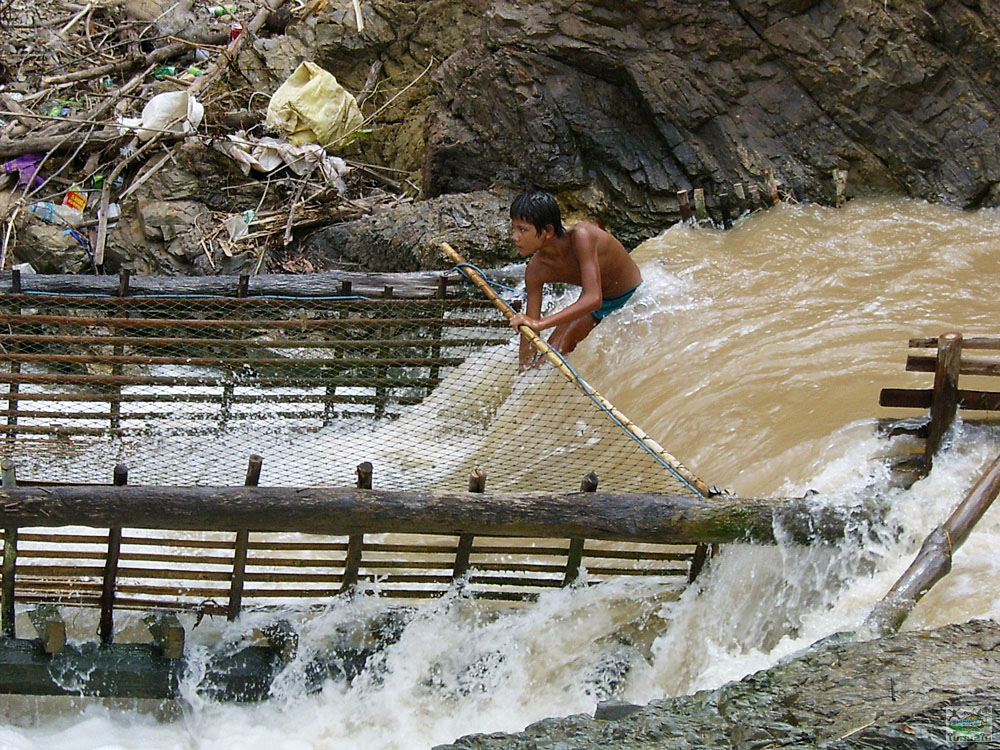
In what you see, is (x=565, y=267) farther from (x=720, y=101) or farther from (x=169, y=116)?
(x=169, y=116)

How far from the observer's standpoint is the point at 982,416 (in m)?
3.97

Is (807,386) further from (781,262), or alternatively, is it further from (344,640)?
(344,640)

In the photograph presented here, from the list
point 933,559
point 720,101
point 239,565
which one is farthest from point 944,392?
point 720,101

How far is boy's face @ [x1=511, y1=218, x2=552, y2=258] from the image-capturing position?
4.70 meters

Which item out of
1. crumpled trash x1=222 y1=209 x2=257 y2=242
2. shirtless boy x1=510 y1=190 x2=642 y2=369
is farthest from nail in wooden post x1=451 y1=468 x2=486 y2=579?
crumpled trash x1=222 y1=209 x2=257 y2=242

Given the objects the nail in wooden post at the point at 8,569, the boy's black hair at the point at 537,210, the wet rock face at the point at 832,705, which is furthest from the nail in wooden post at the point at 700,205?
the nail in wooden post at the point at 8,569

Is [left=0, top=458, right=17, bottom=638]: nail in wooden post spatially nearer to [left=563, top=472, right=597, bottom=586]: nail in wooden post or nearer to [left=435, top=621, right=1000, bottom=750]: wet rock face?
[left=435, top=621, right=1000, bottom=750]: wet rock face

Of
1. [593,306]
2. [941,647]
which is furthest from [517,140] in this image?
[941,647]

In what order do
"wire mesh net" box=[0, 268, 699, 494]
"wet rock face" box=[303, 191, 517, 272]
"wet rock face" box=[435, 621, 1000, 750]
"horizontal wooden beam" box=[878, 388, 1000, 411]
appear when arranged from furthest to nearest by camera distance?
"wet rock face" box=[303, 191, 517, 272], "wire mesh net" box=[0, 268, 699, 494], "horizontal wooden beam" box=[878, 388, 1000, 411], "wet rock face" box=[435, 621, 1000, 750]

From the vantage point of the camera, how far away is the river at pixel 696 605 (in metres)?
3.54

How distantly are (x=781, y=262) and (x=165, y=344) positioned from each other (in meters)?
3.62

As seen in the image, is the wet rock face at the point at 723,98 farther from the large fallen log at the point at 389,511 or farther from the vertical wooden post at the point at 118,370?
the large fallen log at the point at 389,511

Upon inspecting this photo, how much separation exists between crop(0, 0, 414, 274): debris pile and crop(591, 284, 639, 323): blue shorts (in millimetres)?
2664

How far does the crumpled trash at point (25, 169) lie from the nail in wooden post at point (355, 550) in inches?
204
